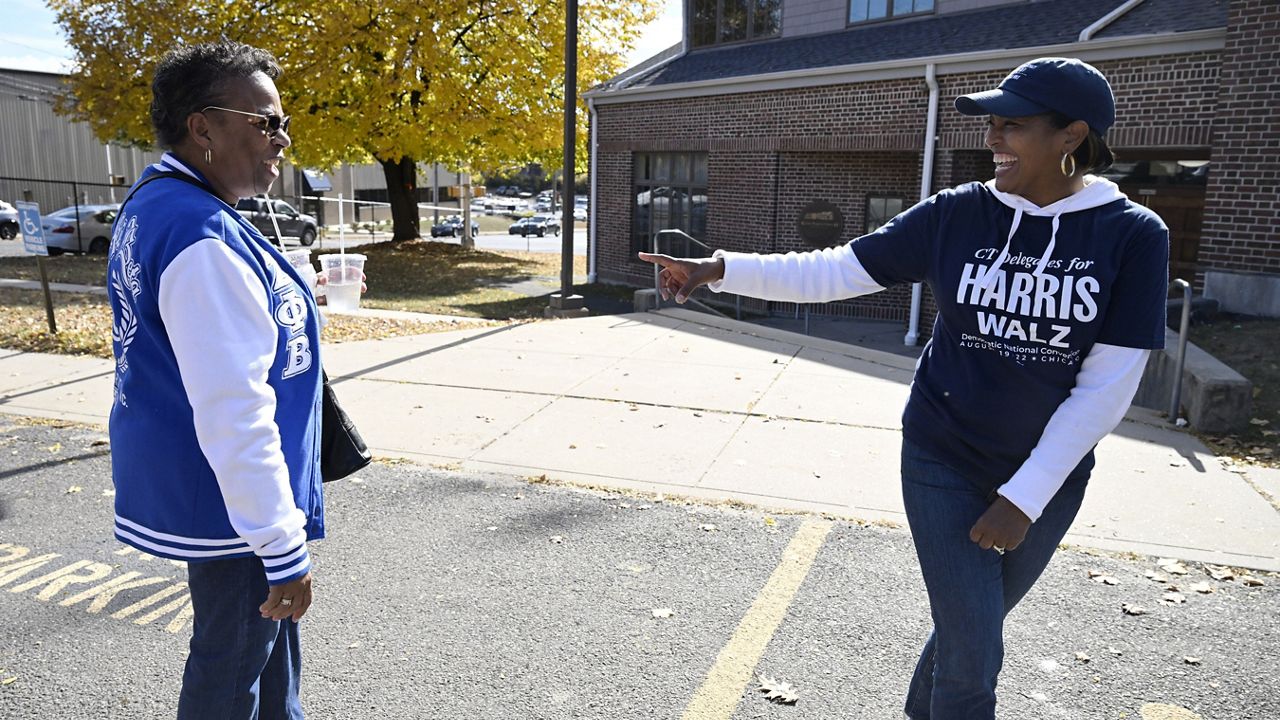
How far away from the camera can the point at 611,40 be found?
21375 millimetres

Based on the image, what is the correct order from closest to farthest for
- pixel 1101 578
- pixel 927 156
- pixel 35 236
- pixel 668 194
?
pixel 1101 578, pixel 35 236, pixel 927 156, pixel 668 194

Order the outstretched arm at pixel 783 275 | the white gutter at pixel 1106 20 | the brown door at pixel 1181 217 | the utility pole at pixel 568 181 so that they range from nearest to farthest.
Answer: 1. the outstretched arm at pixel 783 275
2. the white gutter at pixel 1106 20
3. the brown door at pixel 1181 217
4. the utility pole at pixel 568 181

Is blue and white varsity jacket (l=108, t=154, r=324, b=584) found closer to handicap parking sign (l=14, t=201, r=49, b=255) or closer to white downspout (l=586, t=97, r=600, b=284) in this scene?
handicap parking sign (l=14, t=201, r=49, b=255)

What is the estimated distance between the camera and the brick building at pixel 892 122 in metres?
10.3

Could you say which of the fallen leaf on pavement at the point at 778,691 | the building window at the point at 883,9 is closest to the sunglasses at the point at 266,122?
the fallen leaf on pavement at the point at 778,691

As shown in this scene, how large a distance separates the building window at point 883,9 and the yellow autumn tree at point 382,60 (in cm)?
608

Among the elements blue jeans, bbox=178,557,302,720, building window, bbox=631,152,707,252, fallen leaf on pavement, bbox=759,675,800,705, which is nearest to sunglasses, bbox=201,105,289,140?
blue jeans, bbox=178,557,302,720

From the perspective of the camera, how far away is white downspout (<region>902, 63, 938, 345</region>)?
42.1ft

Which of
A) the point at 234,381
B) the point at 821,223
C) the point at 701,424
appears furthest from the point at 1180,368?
the point at 821,223

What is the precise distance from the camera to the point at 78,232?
76.5ft

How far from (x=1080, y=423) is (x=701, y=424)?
4.81 metres

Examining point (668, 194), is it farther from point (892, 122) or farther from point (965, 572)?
point (965, 572)

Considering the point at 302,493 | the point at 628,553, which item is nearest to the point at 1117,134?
the point at 628,553

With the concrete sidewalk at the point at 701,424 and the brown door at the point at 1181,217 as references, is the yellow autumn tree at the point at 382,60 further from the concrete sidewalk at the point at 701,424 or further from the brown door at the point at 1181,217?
the brown door at the point at 1181,217
